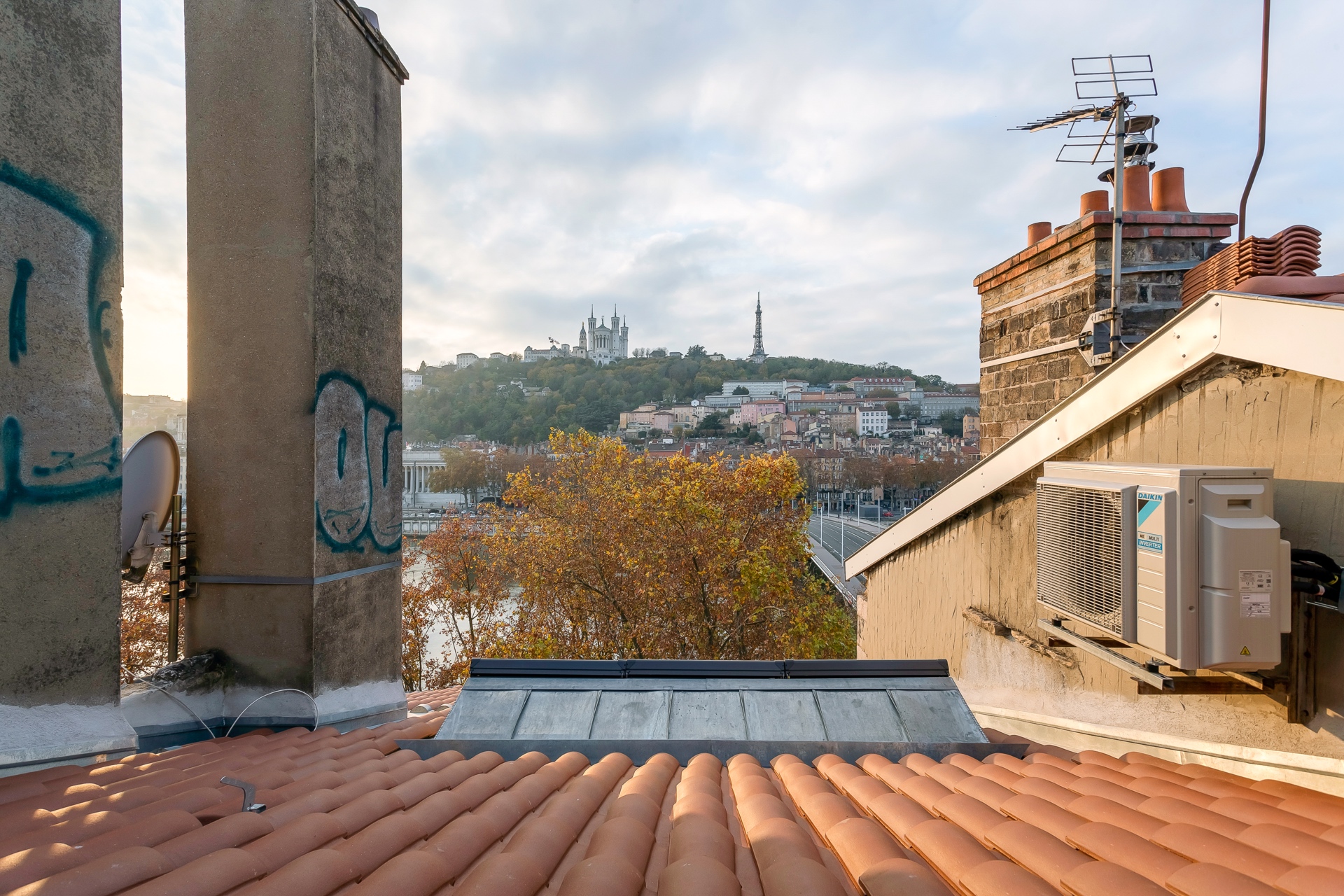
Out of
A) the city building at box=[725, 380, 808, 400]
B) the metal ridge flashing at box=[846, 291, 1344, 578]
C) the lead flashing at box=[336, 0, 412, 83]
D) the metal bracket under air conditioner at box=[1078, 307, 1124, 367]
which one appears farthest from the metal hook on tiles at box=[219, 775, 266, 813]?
the city building at box=[725, 380, 808, 400]

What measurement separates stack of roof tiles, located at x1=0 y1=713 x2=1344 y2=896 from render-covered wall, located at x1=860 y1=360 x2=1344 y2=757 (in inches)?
11.7

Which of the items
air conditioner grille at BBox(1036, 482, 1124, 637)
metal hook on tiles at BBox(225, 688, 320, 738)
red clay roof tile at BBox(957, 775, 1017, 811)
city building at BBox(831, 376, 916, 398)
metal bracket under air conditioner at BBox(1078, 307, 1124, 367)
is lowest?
metal hook on tiles at BBox(225, 688, 320, 738)

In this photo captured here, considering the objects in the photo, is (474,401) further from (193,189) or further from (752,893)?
(752,893)

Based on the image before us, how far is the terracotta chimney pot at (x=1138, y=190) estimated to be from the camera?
16.2 feet

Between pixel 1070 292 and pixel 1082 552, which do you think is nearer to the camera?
pixel 1082 552

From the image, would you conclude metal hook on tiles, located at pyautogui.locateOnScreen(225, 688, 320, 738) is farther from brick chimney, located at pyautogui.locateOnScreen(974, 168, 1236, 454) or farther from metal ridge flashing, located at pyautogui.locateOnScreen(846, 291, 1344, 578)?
brick chimney, located at pyautogui.locateOnScreen(974, 168, 1236, 454)

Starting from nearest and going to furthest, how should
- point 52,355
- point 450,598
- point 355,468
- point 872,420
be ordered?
point 52,355 < point 355,468 < point 450,598 < point 872,420

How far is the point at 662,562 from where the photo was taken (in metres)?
12.5

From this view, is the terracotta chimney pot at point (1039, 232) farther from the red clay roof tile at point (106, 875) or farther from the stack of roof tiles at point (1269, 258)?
the red clay roof tile at point (106, 875)

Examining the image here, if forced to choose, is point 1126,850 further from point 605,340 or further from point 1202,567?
point 605,340

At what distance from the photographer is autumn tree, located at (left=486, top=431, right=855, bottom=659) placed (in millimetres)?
12312

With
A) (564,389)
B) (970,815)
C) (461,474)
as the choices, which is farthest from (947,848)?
(564,389)

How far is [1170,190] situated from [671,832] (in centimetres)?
587

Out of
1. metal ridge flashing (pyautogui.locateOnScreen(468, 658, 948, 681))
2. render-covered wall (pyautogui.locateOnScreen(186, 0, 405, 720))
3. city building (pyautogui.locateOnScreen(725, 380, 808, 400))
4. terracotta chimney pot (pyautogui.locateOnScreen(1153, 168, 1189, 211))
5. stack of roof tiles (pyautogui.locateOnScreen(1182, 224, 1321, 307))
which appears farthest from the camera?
city building (pyautogui.locateOnScreen(725, 380, 808, 400))
